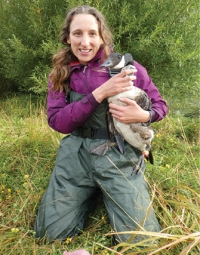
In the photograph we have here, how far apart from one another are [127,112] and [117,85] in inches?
7.9

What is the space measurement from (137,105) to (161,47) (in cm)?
302

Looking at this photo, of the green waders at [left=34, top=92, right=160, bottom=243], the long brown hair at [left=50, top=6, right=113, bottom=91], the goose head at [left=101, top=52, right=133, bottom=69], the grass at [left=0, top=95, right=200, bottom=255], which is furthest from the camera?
the long brown hair at [left=50, top=6, right=113, bottom=91]

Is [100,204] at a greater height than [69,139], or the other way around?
[69,139]

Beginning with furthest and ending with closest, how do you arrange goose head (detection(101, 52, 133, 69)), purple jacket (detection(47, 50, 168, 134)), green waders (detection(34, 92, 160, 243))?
1. purple jacket (detection(47, 50, 168, 134))
2. green waders (detection(34, 92, 160, 243))
3. goose head (detection(101, 52, 133, 69))

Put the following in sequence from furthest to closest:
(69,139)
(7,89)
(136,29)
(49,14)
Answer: (7,89) < (49,14) < (136,29) < (69,139)

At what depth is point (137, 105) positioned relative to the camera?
1969 millimetres

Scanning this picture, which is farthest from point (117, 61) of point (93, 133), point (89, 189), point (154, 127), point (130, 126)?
point (154, 127)

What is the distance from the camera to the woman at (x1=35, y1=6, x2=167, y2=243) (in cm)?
194

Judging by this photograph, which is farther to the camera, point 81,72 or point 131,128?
point 81,72

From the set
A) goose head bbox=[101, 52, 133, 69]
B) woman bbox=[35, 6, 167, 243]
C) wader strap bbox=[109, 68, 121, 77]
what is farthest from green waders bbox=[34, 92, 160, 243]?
goose head bbox=[101, 52, 133, 69]

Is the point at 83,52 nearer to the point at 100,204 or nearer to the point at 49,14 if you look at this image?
the point at 100,204

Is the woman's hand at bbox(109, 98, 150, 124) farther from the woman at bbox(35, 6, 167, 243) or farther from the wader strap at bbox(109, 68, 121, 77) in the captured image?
the wader strap at bbox(109, 68, 121, 77)

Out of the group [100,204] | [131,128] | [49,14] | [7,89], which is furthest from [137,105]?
[7,89]

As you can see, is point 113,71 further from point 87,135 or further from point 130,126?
point 87,135
